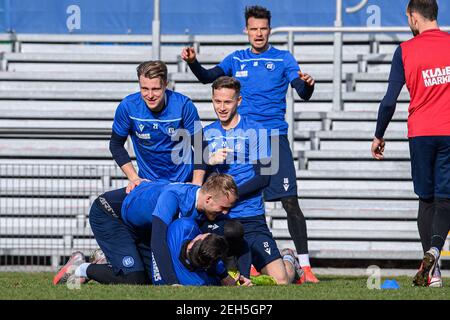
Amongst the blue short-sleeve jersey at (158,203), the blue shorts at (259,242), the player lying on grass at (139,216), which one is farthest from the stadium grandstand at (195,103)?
the blue short-sleeve jersey at (158,203)

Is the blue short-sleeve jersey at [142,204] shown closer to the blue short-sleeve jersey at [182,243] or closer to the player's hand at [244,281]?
the blue short-sleeve jersey at [182,243]

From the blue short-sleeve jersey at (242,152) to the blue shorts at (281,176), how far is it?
52 cm

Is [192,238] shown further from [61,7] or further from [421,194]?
[61,7]

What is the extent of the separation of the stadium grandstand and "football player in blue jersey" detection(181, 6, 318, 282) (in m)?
2.65

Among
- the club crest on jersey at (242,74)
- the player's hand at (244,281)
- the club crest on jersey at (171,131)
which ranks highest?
the club crest on jersey at (242,74)

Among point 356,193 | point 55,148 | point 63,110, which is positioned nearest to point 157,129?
point 356,193

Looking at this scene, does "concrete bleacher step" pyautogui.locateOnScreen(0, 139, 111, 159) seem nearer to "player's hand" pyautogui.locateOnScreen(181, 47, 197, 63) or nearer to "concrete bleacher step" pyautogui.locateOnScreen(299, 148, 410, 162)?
"concrete bleacher step" pyautogui.locateOnScreen(299, 148, 410, 162)

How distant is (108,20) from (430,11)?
6.47 metres

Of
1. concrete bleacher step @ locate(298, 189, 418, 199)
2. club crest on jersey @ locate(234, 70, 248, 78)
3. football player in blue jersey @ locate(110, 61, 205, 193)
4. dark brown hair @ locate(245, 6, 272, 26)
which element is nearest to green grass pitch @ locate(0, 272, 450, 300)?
football player in blue jersey @ locate(110, 61, 205, 193)

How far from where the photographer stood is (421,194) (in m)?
8.43

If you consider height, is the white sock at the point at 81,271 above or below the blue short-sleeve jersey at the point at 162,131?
below

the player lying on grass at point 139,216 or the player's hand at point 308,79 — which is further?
the player's hand at point 308,79

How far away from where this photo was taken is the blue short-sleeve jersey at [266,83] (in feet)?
33.3

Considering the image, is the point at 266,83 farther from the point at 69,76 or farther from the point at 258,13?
the point at 69,76
